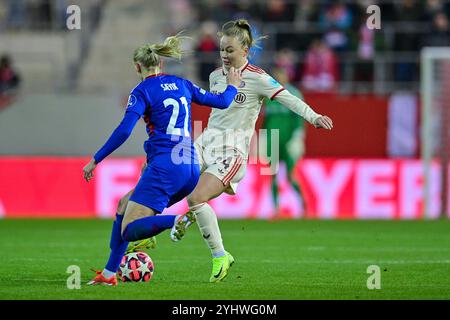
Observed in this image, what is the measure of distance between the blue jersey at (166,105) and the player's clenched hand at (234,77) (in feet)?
0.59

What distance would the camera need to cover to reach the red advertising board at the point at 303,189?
1862cm

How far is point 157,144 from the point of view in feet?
30.0

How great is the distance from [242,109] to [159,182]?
1.50 m

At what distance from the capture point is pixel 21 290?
8898 millimetres

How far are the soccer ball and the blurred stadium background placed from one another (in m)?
8.61

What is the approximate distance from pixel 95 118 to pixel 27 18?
3.07m

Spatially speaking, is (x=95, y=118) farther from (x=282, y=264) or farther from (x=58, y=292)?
(x=58, y=292)

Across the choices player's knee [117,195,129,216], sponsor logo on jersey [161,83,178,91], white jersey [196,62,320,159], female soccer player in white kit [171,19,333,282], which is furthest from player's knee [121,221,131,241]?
white jersey [196,62,320,159]

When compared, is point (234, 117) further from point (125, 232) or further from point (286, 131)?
point (286, 131)

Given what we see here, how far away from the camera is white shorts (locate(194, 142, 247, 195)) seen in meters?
9.94

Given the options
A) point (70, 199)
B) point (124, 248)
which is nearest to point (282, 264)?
point (124, 248)

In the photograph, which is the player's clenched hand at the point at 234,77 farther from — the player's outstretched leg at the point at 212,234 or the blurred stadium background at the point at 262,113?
the blurred stadium background at the point at 262,113

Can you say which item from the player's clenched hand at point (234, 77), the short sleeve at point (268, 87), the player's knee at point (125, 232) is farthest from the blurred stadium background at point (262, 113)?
the player's knee at point (125, 232)

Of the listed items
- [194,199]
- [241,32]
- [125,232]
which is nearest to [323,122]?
[241,32]
